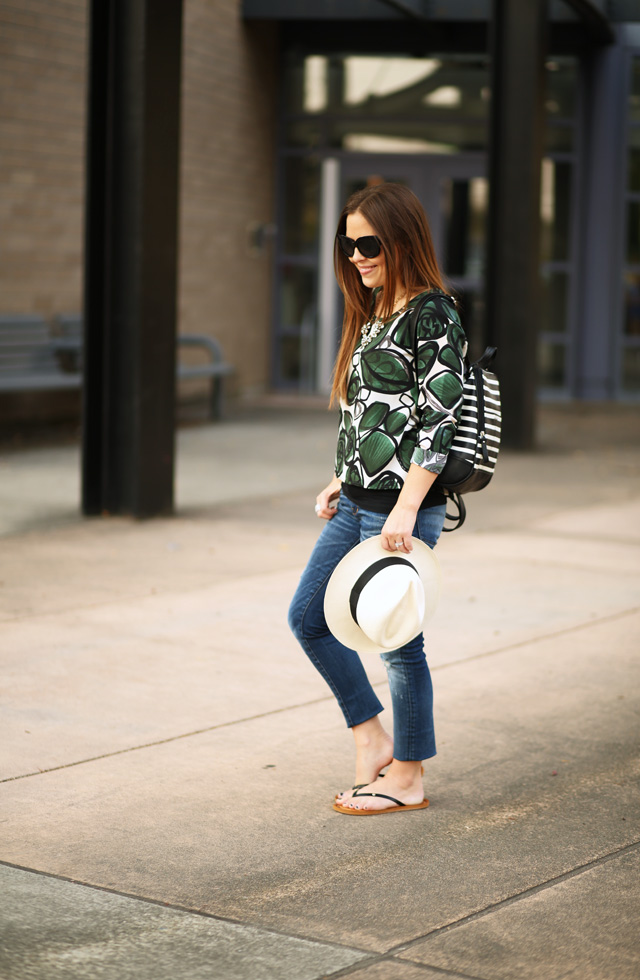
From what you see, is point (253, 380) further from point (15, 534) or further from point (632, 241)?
point (15, 534)

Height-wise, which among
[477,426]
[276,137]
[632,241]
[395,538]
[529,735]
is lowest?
[529,735]

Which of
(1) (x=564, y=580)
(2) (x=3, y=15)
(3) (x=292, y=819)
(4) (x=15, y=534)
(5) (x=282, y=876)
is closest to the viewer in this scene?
(5) (x=282, y=876)

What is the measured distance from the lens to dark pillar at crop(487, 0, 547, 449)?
42.9 feet

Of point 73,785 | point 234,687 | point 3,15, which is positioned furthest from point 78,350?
point 73,785

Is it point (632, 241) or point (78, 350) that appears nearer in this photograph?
point (78, 350)

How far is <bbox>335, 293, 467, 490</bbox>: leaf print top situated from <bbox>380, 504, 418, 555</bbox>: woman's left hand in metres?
0.13

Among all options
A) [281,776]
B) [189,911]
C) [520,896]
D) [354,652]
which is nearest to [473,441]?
[354,652]

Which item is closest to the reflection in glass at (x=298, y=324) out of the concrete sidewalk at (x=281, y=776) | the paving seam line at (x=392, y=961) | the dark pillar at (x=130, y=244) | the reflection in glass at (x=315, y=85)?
the reflection in glass at (x=315, y=85)

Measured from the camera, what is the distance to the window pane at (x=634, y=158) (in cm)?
1889

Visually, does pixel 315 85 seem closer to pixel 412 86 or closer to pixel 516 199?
pixel 412 86

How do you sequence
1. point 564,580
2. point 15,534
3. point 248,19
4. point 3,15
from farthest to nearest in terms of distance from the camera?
point 248,19 → point 3,15 → point 15,534 → point 564,580

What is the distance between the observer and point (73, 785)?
14.3ft

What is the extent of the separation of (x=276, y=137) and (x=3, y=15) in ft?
20.5

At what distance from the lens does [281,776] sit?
14.7 feet
